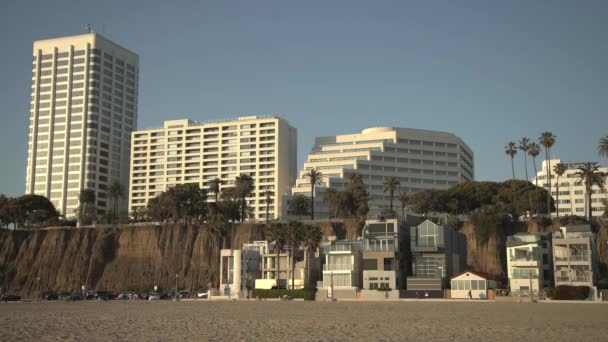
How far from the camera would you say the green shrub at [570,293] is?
74.8 metres

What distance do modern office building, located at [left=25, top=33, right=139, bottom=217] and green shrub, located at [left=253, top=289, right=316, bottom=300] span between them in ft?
361

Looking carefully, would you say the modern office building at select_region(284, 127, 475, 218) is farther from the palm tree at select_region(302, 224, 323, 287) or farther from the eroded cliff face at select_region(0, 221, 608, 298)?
the palm tree at select_region(302, 224, 323, 287)

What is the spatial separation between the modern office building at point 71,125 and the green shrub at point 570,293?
140966mm

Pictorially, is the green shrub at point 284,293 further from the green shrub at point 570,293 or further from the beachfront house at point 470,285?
the green shrub at point 570,293

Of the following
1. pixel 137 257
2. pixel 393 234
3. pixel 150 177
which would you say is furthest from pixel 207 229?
pixel 150 177

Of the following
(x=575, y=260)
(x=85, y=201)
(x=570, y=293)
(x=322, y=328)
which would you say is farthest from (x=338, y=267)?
(x=85, y=201)

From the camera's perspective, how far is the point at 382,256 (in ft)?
300

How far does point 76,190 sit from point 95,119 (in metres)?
22.3

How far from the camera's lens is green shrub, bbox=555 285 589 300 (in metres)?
74.8

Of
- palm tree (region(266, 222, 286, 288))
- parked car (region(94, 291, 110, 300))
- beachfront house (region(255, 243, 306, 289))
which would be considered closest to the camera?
palm tree (region(266, 222, 286, 288))

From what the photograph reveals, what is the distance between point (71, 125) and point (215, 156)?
146 feet

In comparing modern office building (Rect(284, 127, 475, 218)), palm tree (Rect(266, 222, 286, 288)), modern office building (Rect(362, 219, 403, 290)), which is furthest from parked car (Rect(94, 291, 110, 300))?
modern office building (Rect(284, 127, 475, 218))

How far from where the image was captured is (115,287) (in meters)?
119

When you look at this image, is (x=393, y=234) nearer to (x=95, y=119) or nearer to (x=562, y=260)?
(x=562, y=260)
